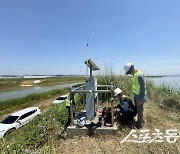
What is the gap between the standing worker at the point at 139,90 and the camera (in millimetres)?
4797

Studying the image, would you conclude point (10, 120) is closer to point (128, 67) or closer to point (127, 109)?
point (127, 109)

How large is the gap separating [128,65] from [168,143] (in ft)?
7.14

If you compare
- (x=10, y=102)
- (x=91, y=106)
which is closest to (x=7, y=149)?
(x=91, y=106)

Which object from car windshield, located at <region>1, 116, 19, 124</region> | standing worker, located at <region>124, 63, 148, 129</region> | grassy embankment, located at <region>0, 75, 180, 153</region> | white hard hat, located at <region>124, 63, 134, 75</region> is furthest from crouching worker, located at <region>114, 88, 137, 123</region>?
car windshield, located at <region>1, 116, 19, 124</region>

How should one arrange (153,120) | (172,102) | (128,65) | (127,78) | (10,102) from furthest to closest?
(10,102) → (127,78) → (172,102) → (153,120) → (128,65)

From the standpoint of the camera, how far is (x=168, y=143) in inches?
163

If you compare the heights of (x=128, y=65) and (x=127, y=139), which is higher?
(x=128, y=65)

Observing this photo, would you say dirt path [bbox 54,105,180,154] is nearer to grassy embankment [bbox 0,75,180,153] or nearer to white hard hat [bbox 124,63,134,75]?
grassy embankment [bbox 0,75,180,153]

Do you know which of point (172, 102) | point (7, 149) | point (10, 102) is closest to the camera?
point (7, 149)

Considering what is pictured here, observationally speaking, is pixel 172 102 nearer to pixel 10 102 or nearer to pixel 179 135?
pixel 179 135

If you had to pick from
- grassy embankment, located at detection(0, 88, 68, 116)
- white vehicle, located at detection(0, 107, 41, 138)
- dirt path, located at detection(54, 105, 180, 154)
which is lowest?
grassy embankment, located at detection(0, 88, 68, 116)

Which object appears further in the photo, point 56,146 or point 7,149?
point 56,146

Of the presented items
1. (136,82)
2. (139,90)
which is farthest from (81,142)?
(136,82)

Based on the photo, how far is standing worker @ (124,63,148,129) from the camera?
15.7 feet
